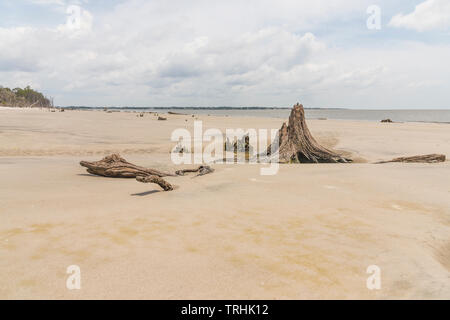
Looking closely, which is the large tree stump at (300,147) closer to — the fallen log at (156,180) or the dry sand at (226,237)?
the dry sand at (226,237)

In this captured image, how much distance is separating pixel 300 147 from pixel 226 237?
8.90 m

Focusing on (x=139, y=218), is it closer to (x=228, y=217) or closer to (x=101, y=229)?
(x=101, y=229)

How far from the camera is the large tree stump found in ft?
38.9

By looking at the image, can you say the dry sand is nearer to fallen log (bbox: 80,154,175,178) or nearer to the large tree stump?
fallen log (bbox: 80,154,175,178)

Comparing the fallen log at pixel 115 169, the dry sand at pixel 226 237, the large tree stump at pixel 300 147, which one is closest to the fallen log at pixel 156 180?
the dry sand at pixel 226 237

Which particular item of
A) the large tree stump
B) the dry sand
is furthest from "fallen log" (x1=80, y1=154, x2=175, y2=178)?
the large tree stump

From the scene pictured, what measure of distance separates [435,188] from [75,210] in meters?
A: 6.91

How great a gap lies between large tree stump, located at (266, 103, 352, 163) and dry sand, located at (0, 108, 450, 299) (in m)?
4.17

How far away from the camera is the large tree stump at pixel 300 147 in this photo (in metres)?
11.8

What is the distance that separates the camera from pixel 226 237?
379 centimetres

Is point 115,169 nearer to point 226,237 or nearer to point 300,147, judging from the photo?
point 226,237

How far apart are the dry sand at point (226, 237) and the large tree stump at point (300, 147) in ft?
13.7

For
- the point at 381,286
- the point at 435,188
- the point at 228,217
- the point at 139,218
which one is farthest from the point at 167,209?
the point at 435,188
